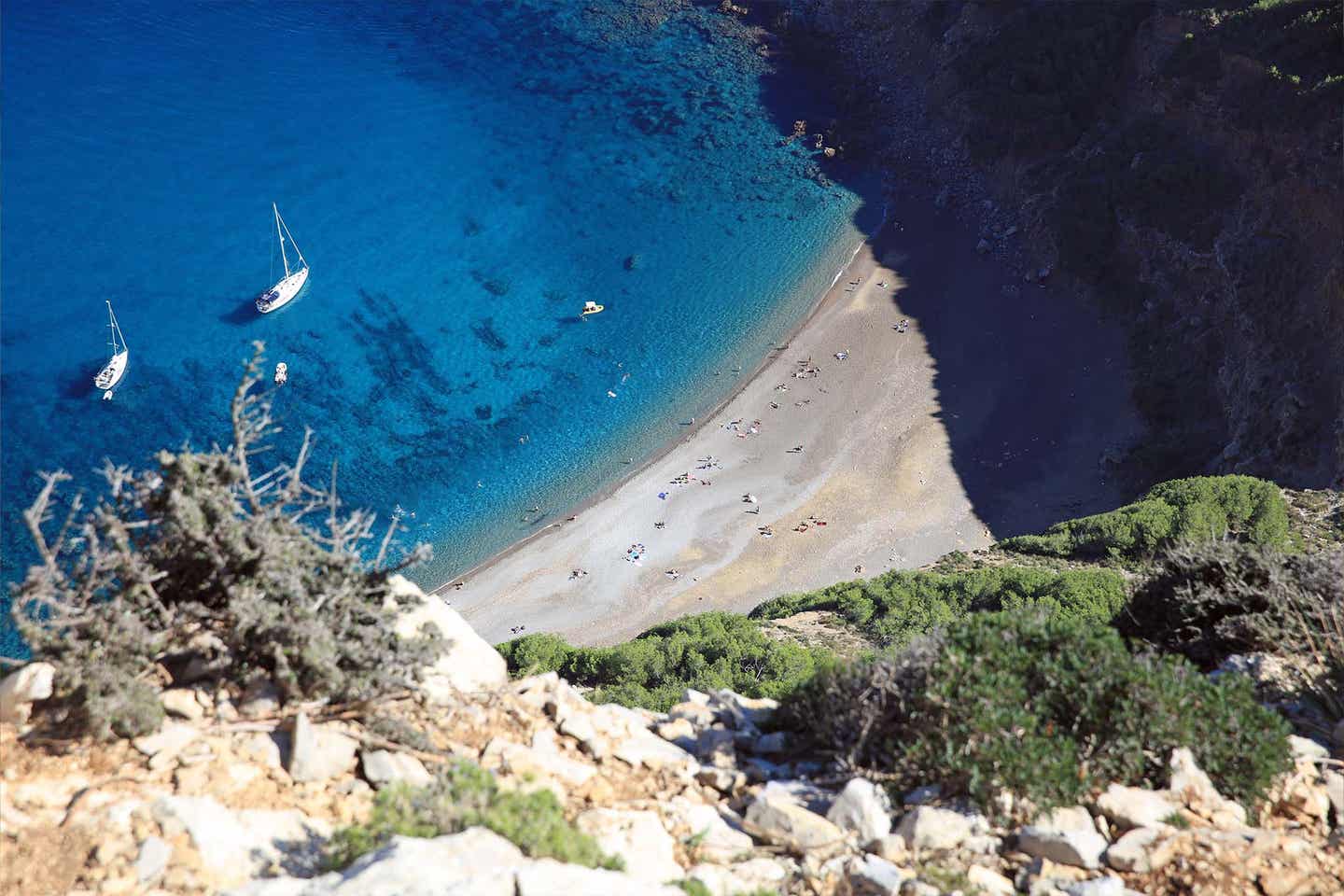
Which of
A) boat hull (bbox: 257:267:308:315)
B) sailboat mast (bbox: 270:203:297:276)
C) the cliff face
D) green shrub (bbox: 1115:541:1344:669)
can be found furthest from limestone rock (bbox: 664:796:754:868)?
sailboat mast (bbox: 270:203:297:276)

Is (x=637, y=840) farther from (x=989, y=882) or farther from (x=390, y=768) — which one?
(x=989, y=882)

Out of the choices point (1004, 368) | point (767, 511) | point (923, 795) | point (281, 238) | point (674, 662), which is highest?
point (923, 795)

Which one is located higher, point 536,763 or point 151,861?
point 536,763

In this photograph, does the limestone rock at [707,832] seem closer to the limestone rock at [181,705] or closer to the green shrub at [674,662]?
the limestone rock at [181,705]

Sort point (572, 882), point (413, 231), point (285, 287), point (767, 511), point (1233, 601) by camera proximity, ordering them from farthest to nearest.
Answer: point (413, 231) < point (285, 287) < point (767, 511) < point (1233, 601) < point (572, 882)

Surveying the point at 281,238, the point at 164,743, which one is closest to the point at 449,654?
the point at 164,743

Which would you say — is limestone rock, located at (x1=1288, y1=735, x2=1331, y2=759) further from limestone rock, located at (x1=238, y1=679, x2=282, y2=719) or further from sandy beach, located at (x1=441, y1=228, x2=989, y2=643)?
sandy beach, located at (x1=441, y1=228, x2=989, y2=643)

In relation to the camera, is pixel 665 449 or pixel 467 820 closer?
pixel 467 820
